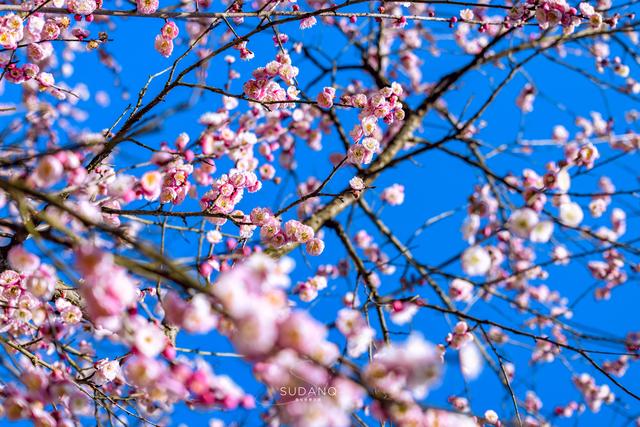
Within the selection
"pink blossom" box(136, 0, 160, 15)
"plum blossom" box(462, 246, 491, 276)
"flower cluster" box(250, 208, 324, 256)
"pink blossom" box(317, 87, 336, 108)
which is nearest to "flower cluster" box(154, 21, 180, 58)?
"pink blossom" box(136, 0, 160, 15)

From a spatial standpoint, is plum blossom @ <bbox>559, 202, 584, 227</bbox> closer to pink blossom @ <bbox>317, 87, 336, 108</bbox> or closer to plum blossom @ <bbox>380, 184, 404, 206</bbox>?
pink blossom @ <bbox>317, 87, 336, 108</bbox>

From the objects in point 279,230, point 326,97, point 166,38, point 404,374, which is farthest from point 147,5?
point 404,374

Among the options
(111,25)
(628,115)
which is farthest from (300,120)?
(628,115)

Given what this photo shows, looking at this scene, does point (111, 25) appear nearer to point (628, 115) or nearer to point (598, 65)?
point (598, 65)

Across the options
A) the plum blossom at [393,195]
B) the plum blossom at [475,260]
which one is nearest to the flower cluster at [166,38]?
the plum blossom at [475,260]

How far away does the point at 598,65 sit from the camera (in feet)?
17.2

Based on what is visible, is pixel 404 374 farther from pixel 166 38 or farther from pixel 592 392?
pixel 592 392

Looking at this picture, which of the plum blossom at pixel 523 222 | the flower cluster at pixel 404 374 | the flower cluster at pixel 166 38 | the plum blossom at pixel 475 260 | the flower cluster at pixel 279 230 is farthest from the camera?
the flower cluster at pixel 166 38

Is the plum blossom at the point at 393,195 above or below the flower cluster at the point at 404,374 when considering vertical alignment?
above

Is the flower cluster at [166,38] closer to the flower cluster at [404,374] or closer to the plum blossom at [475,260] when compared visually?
the plum blossom at [475,260]

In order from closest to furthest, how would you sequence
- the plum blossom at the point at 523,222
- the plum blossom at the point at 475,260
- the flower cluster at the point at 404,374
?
the flower cluster at the point at 404,374 → the plum blossom at the point at 523,222 → the plum blossom at the point at 475,260

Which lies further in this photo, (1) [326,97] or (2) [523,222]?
(1) [326,97]

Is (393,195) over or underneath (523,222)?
over

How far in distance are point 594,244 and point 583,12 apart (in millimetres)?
2448
